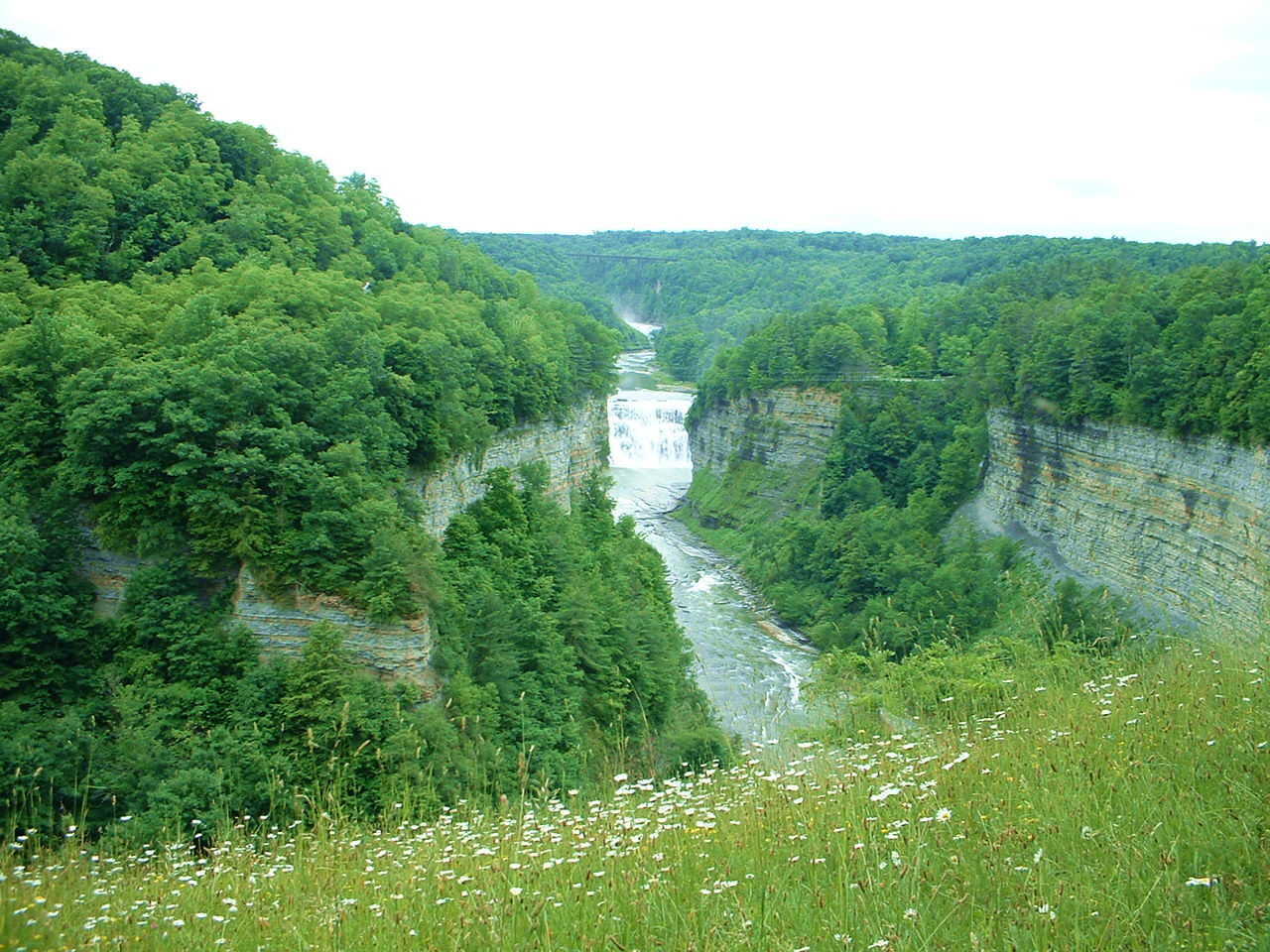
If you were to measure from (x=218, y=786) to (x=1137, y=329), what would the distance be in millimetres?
33493

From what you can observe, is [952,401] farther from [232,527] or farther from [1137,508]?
[232,527]

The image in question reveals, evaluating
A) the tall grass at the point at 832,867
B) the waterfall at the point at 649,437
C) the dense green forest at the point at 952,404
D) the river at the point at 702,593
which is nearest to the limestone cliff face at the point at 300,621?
the river at the point at 702,593

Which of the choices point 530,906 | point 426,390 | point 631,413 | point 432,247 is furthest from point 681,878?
point 631,413

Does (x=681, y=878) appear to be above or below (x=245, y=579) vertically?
above

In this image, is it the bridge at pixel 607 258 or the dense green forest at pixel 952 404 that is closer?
the dense green forest at pixel 952 404

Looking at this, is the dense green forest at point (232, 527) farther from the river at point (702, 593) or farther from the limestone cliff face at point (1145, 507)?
the limestone cliff face at point (1145, 507)

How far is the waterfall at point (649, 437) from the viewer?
75.3 metres

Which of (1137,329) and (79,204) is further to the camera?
(1137,329)

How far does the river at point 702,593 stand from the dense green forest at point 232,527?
8.41 ft

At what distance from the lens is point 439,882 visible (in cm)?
557

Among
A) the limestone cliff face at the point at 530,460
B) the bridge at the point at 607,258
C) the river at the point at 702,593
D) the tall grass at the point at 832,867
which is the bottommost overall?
the river at the point at 702,593

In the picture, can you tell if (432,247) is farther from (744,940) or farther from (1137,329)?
(744,940)

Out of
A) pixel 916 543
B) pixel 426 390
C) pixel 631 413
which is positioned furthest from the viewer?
pixel 631 413

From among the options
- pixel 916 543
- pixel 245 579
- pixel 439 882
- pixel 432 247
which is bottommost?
pixel 916 543
